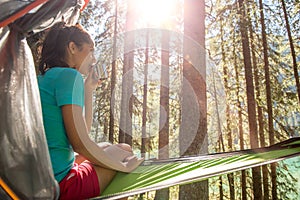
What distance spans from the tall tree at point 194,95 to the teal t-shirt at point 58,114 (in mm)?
2307

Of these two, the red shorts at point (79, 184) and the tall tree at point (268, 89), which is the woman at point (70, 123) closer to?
the red shorts at point (79, 184)

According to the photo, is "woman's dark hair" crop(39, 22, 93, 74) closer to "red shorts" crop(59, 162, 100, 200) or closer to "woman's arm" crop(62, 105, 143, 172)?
"woman's arm" crop(62, 105, 143, 172)

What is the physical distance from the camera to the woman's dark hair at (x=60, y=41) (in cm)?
144

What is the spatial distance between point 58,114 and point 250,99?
5164 millimetres

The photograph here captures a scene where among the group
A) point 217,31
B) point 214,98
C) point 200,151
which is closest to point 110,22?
point 217,31

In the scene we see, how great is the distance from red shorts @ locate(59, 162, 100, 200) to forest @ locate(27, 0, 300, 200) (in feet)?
12.3

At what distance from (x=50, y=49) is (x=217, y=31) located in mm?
6737

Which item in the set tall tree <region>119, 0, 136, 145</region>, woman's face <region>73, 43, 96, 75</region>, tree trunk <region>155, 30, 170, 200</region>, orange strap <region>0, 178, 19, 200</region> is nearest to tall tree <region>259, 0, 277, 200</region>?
tree trunk <region>155, 30, 170, 200</region>

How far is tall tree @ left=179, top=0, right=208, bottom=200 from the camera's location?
137 inches

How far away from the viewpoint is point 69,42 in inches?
56.9

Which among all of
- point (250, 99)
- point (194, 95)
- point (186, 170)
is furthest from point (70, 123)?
point (250, 99)

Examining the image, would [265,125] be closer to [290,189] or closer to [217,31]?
[290,189]

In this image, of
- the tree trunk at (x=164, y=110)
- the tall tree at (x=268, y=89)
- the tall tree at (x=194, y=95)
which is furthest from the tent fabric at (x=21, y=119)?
the tall tree at (x=268, y=89)

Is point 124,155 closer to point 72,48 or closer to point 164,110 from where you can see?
point 72,48
